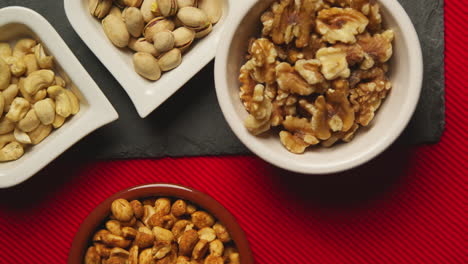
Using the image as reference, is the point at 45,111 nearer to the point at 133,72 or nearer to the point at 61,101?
the point at 61,101

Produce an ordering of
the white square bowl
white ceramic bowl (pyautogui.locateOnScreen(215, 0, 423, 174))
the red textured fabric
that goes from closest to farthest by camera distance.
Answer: white ceramic bowl (pyautogui.locateOnScreen(215, 0, 423, 174)), the white square bowl, the red textured fabric

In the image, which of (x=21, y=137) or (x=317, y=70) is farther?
(x=21, y=137)

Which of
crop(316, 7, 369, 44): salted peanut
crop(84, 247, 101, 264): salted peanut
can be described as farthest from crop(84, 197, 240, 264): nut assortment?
crop(316, 7, 369, 44): salted peanut

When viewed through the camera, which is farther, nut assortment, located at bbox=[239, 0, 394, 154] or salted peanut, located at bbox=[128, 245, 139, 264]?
salted peanut, located at bbox=[128, 245, 139, 264]

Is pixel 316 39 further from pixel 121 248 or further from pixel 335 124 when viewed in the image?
pixel 121 248

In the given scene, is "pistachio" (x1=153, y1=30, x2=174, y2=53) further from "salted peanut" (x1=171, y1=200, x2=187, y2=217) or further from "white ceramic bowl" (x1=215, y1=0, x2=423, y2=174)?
"salted peanut" (x1=171, y1=200, x2=187, y2=217)

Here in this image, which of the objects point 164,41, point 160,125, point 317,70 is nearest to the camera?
point 317,70

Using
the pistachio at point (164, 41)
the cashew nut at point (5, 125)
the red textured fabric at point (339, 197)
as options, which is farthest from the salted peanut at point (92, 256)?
the pistachio at point (164, 41)

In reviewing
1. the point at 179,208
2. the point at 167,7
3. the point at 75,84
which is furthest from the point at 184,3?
the point at 179,208
